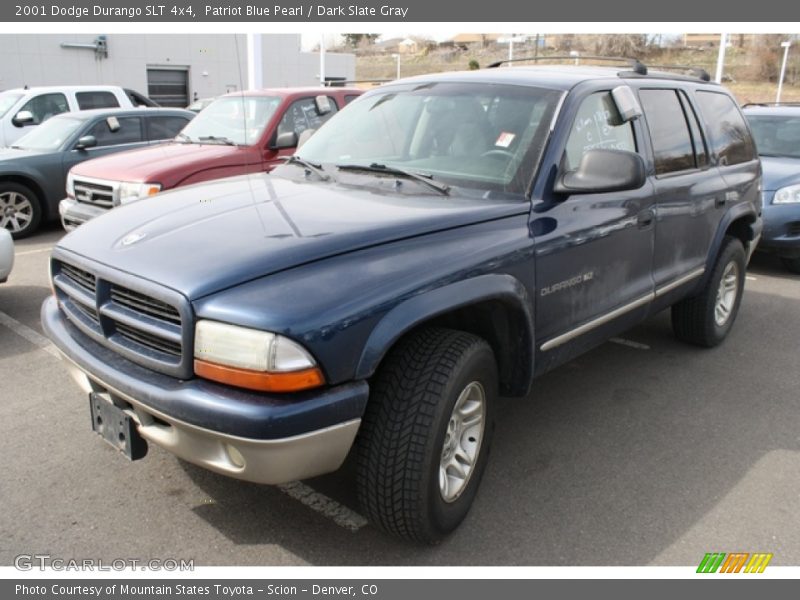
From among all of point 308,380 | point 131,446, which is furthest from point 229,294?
point 131,446

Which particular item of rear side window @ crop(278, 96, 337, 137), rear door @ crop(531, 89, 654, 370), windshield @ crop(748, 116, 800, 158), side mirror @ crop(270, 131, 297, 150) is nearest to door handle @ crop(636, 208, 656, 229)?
rear door @ crop(531, 89, 654, 370)

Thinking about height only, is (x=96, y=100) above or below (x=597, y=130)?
below

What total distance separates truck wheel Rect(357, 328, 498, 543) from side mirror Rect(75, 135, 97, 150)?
778 cm

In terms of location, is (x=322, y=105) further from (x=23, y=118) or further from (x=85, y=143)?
(x=23, y=118)

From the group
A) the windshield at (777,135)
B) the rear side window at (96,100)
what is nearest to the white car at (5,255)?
the rear side window at (96,100)

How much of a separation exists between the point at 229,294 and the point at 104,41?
32602 mm

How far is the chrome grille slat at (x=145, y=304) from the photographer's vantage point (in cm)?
246

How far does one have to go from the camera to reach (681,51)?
47062 millimetres

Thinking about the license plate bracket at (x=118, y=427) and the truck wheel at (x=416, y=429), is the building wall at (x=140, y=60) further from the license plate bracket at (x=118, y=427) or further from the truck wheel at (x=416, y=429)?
the truck wheel at (x=416, y=429)

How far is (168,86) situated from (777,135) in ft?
102

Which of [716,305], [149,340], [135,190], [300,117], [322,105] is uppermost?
[322,105]

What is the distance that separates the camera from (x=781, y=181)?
24.8 feet

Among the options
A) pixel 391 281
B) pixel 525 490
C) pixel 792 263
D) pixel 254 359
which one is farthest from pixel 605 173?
pixel 792 263

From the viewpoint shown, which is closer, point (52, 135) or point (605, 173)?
point (605, 173)
